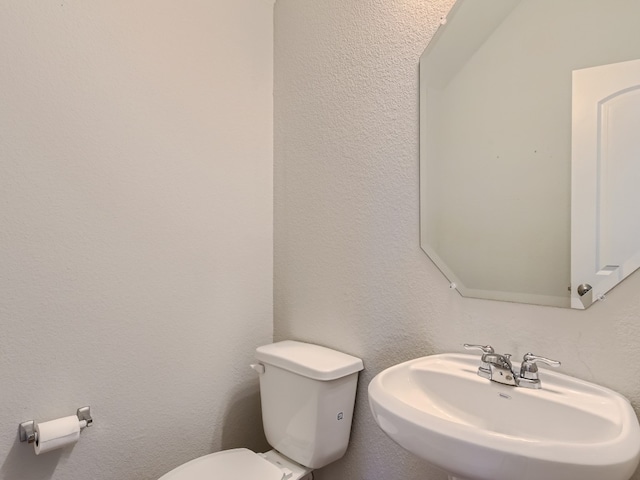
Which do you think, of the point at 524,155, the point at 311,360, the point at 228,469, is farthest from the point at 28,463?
the point at 524,155

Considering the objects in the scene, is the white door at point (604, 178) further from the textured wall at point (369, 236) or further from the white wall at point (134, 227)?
the white wall at point (134, 227)

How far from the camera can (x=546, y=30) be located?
1013mm

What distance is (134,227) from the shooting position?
129 cm

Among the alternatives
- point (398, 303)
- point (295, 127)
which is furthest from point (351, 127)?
point (398, 303)

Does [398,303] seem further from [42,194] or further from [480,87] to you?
[42,194]

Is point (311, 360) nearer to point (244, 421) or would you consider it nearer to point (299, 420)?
point (299, 420)

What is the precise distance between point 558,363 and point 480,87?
0.79m

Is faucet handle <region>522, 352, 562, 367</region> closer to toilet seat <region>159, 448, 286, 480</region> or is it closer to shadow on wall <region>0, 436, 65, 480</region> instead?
toilet seat <region>159, 448, 286, 480</region>

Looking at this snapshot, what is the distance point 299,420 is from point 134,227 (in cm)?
86

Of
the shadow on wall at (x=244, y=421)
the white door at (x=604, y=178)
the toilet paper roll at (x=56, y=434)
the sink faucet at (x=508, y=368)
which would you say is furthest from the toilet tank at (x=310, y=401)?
the white door at (x=604, y=178)

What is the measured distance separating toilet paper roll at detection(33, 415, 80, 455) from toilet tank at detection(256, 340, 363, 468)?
0.60 meters

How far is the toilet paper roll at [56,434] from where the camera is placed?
3.36 ft

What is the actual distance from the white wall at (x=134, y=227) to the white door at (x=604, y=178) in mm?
1147

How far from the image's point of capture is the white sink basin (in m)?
0.64
